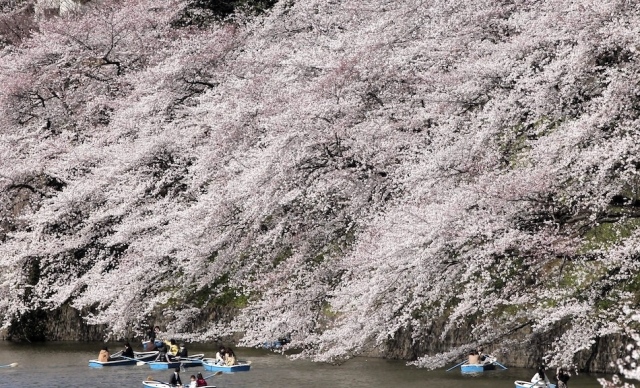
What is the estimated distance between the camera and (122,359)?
28.3 metres

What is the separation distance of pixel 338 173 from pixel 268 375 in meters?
5.63

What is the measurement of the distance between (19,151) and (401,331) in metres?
15.0

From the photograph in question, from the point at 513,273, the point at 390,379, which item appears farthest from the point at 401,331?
the point at 513,273

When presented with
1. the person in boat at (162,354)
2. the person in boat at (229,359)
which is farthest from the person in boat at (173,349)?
the person in boat at (229,359)

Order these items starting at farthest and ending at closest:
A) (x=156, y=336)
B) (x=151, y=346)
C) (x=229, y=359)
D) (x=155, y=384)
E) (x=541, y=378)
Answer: (x=156, y=336), (x=151, y=346), (x=229, y=359), (x=155, y=384), (x=541, y=378)

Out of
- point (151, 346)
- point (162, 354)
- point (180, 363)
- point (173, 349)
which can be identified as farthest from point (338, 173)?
point (151, 346)

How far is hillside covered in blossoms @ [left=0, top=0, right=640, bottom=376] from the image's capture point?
17422 millimetres

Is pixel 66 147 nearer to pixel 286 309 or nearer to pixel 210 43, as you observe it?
pixel 210 43

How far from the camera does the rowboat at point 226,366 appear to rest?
997 inches

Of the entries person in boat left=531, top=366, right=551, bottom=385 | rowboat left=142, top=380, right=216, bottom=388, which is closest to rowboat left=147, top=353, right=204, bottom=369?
rowboat left=142, top=380, right=216, bottom=388

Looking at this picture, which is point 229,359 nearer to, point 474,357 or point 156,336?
point 156,336

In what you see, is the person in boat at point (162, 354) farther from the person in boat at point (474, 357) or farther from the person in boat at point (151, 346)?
the person in boat at point (474, 357)

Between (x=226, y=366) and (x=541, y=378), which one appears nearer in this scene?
(x=541, y=378)

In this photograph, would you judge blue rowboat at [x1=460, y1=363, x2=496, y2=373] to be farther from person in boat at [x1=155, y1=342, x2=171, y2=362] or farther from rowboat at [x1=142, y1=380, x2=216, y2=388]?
person in boat at [x1=155, y1=342, x2=171, y2=362]
